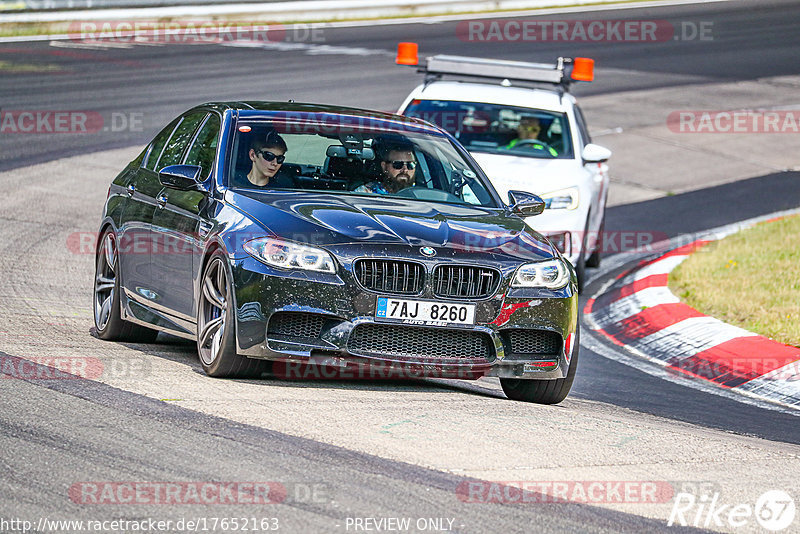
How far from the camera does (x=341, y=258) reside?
7.20 metres

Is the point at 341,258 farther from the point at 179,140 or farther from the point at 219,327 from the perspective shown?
the point at 179,140

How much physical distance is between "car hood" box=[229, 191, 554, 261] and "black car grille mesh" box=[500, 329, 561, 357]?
0.41 metres

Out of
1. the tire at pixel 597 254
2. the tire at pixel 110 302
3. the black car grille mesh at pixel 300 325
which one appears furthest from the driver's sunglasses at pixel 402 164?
the tire at pixel 597 254

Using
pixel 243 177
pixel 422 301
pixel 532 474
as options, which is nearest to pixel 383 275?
pixel 422 301

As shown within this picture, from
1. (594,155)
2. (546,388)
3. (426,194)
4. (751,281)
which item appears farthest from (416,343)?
(594,155)

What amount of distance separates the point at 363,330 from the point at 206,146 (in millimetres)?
1965

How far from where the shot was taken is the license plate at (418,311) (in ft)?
23.8

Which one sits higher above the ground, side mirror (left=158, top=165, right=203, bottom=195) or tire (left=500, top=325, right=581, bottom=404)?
side mirror (left=158, top=165, right=203, bottom=195)

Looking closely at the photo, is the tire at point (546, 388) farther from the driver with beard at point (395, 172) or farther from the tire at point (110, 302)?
the tire at point (110, 302)

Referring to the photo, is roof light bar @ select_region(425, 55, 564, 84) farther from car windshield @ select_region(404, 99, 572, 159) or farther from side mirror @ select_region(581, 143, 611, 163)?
side mirror @ select_region(581, 143, 611, 163)

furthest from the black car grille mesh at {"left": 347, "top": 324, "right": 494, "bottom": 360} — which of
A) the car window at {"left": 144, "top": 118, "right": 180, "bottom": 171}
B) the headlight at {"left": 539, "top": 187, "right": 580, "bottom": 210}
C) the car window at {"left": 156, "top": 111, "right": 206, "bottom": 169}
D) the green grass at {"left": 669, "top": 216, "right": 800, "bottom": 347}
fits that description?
the headlight at {"left": 539, "top": 187, "right": 580, "bottom": 210}

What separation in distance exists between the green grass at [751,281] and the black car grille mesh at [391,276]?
3.85m

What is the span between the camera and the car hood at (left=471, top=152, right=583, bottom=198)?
40.6 ft

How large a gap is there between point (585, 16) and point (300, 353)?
103 ft
